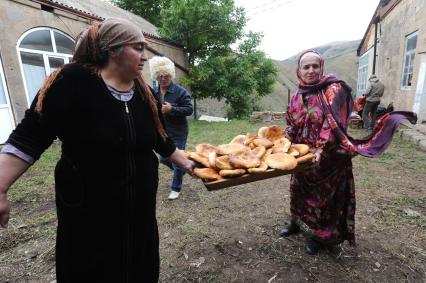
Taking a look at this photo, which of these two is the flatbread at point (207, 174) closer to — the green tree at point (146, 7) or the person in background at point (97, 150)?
the person in background at point (97, 150)

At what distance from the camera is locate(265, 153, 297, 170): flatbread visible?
6.15ft

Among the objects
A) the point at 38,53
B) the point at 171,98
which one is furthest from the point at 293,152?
the point at 38,53

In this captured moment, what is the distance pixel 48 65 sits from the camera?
8.29m

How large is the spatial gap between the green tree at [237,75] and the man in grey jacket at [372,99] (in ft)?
19.4

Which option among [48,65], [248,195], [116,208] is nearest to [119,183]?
[116,208]

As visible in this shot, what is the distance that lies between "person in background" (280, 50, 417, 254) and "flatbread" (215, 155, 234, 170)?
0.71 metres

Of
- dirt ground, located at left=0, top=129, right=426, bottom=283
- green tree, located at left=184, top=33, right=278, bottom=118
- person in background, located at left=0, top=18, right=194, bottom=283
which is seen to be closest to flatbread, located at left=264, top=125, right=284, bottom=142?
dirt ground, located at left=0, top=129, right=426, bottom=283

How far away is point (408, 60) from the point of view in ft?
30.6

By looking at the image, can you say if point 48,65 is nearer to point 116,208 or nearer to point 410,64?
point 116,208

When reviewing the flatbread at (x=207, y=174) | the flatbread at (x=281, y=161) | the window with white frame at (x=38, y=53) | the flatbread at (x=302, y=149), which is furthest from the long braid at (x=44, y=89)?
the window with white frame at (x=38, y=53)

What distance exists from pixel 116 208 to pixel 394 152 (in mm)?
6597

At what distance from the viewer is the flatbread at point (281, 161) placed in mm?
1876

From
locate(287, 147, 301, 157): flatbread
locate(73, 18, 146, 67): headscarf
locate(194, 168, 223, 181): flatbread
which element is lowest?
locate(194, 168, 223, 181): flatbread

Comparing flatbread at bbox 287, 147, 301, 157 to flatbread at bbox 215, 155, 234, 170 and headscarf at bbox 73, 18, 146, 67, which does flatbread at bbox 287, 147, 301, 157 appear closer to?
flatbread at bbox 215, 155, 234, 170
